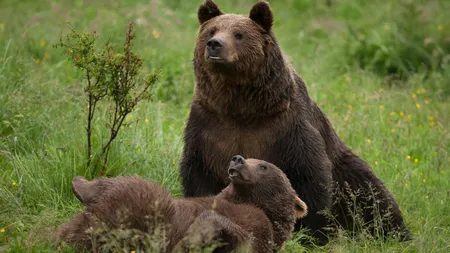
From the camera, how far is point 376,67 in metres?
11.9

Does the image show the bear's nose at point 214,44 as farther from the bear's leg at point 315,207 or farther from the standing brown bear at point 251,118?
the bear's leg at point 315,207

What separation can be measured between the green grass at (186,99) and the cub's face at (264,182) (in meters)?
0.44

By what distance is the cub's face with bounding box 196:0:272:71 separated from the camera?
642 centimetres

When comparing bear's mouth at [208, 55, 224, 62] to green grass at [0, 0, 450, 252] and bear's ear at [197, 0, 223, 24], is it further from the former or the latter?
green grass at [0, 0, 450, 252]

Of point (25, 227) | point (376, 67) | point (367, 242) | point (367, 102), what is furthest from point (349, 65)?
point (25, 227)

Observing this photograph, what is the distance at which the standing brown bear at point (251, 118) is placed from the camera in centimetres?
660

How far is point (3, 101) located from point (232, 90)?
251 cm

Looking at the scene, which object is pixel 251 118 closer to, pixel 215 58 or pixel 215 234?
pixel 215 58

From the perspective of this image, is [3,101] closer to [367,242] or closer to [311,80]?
[367,242]

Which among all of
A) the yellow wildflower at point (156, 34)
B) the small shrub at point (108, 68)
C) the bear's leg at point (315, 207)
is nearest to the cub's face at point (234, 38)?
the small shrub at point (108, 68)

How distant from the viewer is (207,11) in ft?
22.7

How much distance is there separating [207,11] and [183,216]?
2.17 meters

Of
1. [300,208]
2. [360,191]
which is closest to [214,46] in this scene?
[300,208]

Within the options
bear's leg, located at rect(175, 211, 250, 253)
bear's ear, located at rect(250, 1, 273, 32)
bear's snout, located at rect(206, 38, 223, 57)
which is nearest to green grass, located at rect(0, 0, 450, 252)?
bear's leg, located at rect(175, 211, 250, 253)
